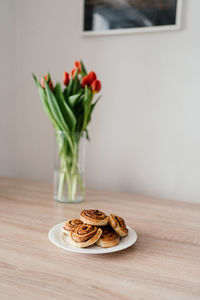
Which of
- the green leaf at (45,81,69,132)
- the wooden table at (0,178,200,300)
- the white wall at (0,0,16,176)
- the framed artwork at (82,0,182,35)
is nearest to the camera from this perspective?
the wooden table at (0,178,200,300)

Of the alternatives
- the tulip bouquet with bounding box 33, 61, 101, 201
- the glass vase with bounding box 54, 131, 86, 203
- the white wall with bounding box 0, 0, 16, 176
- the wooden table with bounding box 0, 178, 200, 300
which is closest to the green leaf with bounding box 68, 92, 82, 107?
the tulip bouquet with bounding box 33, 61, 101, 201

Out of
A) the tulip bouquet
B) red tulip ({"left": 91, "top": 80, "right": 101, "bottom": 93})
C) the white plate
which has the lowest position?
the white plate

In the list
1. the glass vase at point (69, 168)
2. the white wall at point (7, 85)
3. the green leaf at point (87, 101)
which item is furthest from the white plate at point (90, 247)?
the white wall at point (7, 85)

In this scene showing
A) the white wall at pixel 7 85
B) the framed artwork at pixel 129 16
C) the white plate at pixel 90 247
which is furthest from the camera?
the white wall at pixel 7 85

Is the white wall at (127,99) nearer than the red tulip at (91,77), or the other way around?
the red tulip at (91,77)

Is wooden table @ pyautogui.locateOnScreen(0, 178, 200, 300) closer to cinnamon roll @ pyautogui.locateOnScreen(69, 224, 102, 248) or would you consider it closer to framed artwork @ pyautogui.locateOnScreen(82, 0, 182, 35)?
cinnamon roll @ pyautogui.locateOnScreen(69, 224, 102, 248)

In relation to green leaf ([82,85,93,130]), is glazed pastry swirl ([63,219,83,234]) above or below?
below

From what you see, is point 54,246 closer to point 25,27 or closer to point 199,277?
point 199,277

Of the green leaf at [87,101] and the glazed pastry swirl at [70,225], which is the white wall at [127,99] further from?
the glazed pastry swirl at [70,225]
